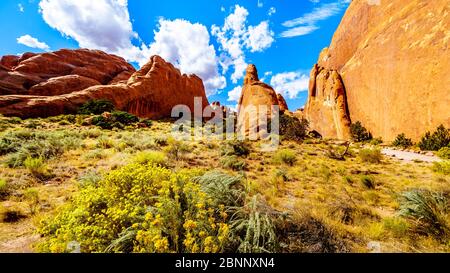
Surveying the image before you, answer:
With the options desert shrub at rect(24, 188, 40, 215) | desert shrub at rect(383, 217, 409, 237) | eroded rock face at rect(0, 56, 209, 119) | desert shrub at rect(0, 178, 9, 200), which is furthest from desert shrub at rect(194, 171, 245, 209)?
eroded rock face at rect(0, 56, 209, 119)

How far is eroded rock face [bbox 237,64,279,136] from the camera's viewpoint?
20.9 meters

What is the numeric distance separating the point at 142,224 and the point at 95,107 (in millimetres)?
32941

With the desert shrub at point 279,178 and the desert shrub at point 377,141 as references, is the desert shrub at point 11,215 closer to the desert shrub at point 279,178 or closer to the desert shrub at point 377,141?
the desert shrub at point 279,178

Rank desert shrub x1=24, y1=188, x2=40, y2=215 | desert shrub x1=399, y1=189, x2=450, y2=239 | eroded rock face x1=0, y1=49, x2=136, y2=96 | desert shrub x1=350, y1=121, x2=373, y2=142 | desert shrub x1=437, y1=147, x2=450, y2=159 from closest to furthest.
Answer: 1. desert shrub x1=399, y1=189, x2=450, y2=239
2. desert shrub x1=24, y1=188, x2=40, y2=215
3. desert shrub x1=437, y1=147, x2=450, y2=159
4. desert shrub x1=350, y1=121, x2=373, y2=142
5. eroded rock face x1=0, y1=49, x2=136, y2=96

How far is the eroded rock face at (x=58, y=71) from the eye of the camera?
32.4 metres

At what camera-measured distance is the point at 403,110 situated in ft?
54.7

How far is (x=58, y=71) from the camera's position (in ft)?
134

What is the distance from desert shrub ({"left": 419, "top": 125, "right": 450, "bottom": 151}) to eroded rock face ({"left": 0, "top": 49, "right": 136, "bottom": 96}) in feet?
156

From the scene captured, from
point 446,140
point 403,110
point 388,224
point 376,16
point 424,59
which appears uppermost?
point 376,16

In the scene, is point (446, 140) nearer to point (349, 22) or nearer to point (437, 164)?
point (437, 164)

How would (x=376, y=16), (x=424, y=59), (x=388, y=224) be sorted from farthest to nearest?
(x=376, y=16)
(x=424, y=59)
(x=388, y=224)

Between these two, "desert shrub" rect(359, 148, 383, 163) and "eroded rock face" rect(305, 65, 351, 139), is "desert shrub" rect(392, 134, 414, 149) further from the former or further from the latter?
"desert shrub" rect(359, 148, 383, 163)
